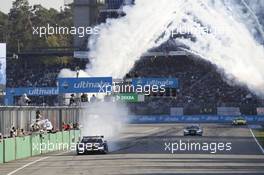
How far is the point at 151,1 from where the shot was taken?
6725cm

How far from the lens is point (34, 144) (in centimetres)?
5075

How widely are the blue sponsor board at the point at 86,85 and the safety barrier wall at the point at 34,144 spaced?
32.1ft

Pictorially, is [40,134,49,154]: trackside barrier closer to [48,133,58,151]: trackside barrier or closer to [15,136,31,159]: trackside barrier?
[48,133,58,151]: trackside barrier

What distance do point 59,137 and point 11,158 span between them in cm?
1278

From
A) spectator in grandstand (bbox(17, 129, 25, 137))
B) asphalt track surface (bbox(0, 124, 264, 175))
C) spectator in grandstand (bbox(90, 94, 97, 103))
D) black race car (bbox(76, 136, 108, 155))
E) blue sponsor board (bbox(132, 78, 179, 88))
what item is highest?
blue sponsor board (bbox(132, 78, 179, 88))

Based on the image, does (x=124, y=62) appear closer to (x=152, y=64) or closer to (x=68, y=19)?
(x=152, y=64)

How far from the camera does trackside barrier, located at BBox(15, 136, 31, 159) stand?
46.5 m

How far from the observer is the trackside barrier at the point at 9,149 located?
4344 cm

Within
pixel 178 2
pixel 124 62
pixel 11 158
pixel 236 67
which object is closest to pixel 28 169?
pixel 11 158

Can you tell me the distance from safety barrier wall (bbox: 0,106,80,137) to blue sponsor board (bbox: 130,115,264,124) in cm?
5025

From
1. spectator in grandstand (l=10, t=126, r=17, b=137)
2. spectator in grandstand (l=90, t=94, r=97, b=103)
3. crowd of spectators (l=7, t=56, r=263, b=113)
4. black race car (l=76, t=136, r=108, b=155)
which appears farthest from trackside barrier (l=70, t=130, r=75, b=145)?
crowd of spectators (l=7, t=56, r=263, b=113)

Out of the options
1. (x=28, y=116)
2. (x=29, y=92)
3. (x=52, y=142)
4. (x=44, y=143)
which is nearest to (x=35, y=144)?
(x=28, y=116)

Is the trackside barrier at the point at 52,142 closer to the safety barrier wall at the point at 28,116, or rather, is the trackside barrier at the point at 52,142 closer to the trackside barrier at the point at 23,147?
the safety barrier wall at the point at 28,116

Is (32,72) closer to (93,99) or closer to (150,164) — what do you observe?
(93,99)
